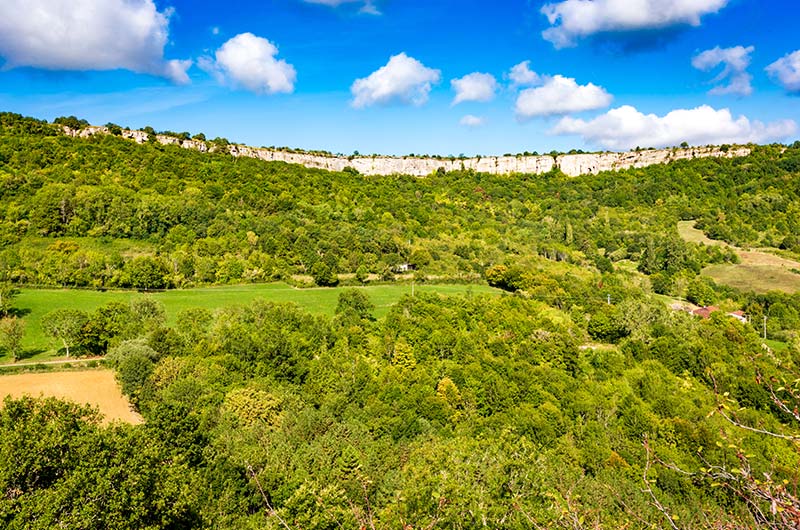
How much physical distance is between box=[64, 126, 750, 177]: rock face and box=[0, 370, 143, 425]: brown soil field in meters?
62.6

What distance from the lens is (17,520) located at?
32.1 ft

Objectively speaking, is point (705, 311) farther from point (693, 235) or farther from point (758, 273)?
point (693, 235)

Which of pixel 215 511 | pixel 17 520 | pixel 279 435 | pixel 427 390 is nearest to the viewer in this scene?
pixel 17 520

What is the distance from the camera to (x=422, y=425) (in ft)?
79.4

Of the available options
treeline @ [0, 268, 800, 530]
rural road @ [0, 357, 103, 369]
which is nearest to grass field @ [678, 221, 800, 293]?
A: treeline @ [0, 268, 800, 530]

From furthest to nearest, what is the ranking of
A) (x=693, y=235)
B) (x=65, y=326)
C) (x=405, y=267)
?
(x=693, y=235) < (x=405, y=267) < (x=65, y=326)

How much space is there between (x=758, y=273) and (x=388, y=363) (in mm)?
51649

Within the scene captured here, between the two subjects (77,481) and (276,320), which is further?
(276,320)

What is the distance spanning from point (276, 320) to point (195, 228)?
77.2 ft

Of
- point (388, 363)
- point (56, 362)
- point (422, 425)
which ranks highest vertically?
point (56, 362)

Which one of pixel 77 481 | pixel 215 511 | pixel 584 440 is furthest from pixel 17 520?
pixel 584 440

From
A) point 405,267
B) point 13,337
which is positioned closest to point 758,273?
point 405,267

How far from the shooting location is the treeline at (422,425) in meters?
11.0

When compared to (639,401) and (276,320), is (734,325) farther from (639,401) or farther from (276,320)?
(276,320)
